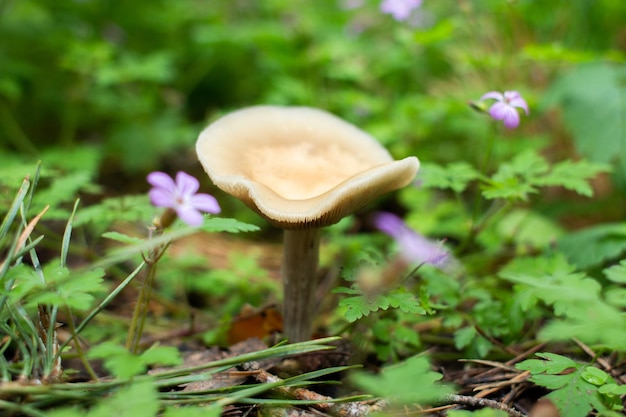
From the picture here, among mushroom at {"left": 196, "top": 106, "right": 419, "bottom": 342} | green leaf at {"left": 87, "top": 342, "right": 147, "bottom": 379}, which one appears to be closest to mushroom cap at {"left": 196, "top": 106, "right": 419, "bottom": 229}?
mushroom at {"left": 196, "top": 106, "right": 419, "bottom": 342}

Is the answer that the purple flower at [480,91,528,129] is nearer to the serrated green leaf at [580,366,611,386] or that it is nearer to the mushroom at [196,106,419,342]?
the mushroom at [196,106,419,342]

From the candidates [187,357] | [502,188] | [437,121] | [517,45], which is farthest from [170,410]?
[517,45]

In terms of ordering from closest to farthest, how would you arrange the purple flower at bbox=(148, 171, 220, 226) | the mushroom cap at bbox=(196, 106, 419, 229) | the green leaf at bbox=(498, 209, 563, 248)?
the purple flower at bbox=(148, 171, 220, 226) → the mushroom cap at bbox=(196, 106, 419, 229) → the green leaf at bbox=(498, 209, 563, 248)

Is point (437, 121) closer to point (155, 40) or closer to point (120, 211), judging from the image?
point (120, 211)

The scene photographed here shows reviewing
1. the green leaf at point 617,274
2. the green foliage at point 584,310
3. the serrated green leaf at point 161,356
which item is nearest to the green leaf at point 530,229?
the green foliage at point 584,310

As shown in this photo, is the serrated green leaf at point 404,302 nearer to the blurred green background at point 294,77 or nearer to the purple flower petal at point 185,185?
the purple flower petal at point 185,185

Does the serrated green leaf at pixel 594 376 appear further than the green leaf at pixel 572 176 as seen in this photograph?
No
